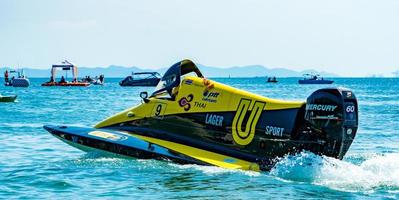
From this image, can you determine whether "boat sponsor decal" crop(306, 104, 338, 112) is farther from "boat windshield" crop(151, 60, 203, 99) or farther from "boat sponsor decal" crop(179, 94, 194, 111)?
"boat windshield" crop(151, 60, 203, 99)

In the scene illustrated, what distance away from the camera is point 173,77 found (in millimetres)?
14336

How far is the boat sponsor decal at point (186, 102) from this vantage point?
1384cm

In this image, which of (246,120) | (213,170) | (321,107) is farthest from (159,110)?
(321,107)

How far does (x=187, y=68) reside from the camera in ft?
48.8

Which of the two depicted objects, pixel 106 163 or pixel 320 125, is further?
pixel 106 163

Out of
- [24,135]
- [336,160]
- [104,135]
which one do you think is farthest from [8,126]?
[336,160]

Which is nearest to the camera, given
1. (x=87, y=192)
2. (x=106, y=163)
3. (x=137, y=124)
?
(x=87, y=192)

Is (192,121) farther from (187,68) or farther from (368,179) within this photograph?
(368,179)

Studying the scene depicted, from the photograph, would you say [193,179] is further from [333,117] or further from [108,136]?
[108,136]

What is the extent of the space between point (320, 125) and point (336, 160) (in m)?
0.65

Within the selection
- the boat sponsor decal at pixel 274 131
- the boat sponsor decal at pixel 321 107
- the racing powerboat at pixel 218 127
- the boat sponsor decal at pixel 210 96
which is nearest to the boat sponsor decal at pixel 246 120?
the racing powerboat at pixel 218 127

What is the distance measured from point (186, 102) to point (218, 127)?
1.05 m

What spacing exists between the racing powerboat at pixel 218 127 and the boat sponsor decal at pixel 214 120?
20mm

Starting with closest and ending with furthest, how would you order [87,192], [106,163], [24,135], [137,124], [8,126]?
1. [87,192]
2. [106,163]
3. [137,124]
4. [24,135]
5. [8,126]
